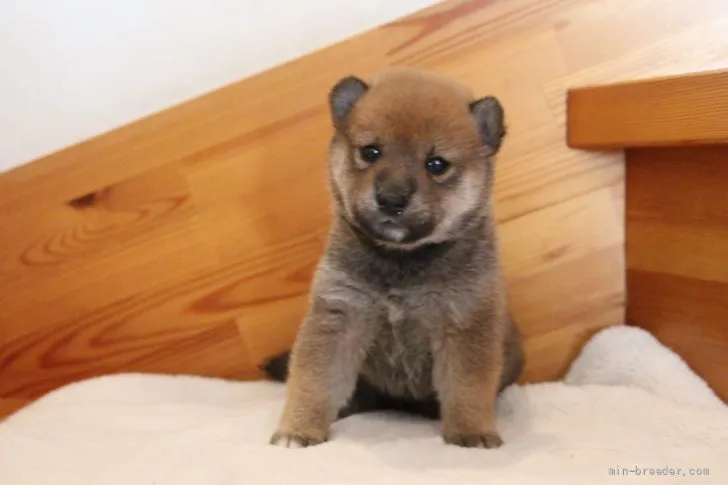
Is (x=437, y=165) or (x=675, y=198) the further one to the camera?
(x=675, y=198)

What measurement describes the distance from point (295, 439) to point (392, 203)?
1.24ft

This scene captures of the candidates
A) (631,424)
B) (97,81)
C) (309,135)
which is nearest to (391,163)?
(309,135)

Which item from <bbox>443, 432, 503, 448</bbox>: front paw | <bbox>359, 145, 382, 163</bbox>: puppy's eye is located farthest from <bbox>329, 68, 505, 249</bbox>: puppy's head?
<bbox>443, 432, 503, 448</bbox>: front paw

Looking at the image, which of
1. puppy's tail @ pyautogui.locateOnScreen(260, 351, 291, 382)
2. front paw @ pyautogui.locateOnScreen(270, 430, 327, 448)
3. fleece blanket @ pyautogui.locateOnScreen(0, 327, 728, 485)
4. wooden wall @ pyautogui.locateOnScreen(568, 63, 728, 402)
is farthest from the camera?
puppy's tail @ pyautogui.locateOnScreen(260, 351, 291, 382)

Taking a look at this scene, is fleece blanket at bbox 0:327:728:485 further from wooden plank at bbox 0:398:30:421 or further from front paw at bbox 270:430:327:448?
wooden plank at bbox 0:398:30:421

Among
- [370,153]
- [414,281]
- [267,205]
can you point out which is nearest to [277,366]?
[267,205]

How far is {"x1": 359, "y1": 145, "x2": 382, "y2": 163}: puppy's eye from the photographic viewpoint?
110 cm

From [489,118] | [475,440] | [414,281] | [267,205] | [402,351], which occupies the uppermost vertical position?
[489,118]

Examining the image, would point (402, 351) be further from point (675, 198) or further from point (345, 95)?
point (675, 198)

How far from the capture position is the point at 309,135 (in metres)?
1.48

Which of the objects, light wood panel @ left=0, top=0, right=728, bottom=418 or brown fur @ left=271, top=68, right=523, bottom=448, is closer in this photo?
brown fur @ left=271, top=68, right=523, bottom=448

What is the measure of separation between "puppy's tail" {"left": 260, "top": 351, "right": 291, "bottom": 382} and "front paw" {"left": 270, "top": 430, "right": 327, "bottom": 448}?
0.32 metres

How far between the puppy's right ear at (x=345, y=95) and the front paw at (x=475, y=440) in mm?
504

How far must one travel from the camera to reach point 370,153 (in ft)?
3.63
